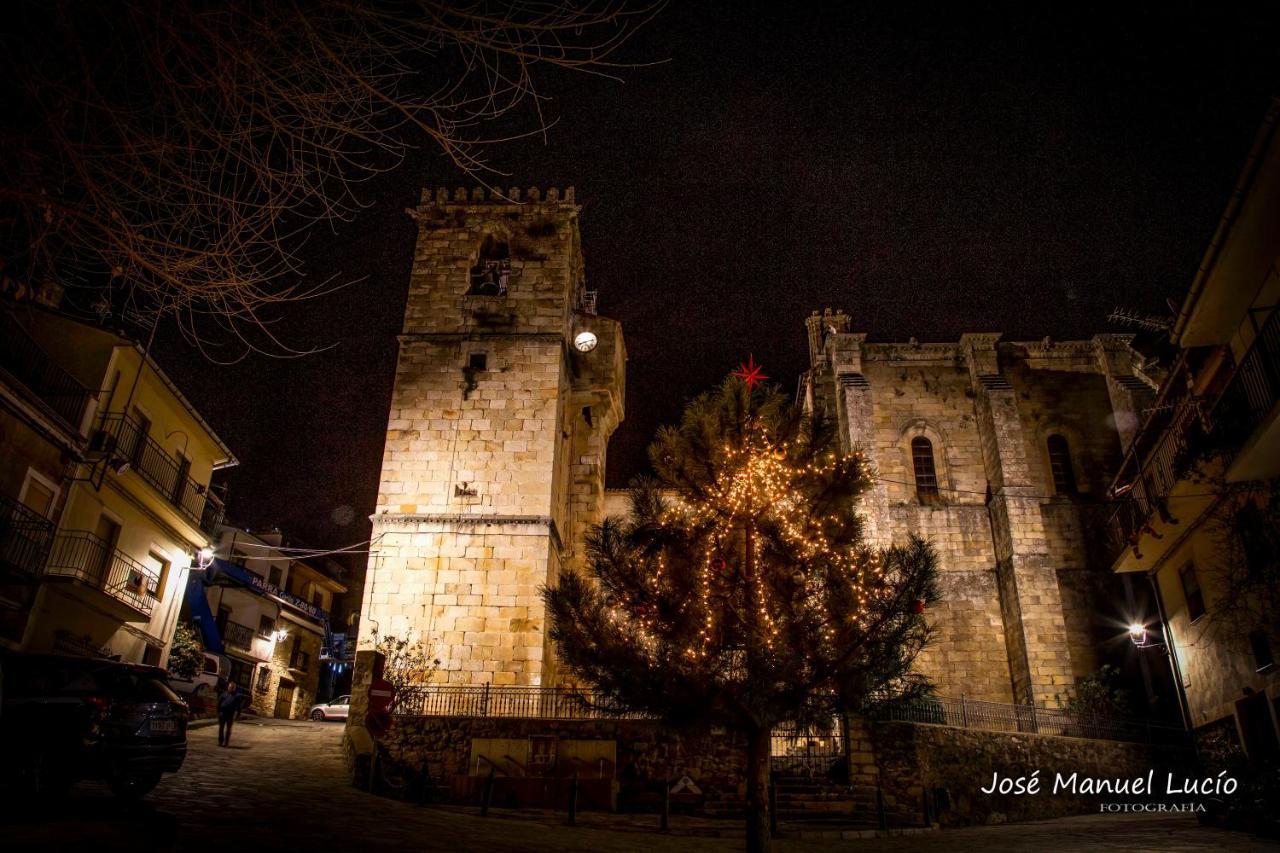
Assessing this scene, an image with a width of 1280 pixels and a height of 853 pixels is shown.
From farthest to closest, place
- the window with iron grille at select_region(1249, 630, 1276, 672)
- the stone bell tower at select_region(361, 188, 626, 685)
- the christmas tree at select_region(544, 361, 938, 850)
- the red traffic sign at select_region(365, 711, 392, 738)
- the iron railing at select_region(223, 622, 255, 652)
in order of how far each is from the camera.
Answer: the iron railing at select_region(223, 622, 255, 652)
the stone bell tower at select_region(361, 188, 626, 685)
the window with iron grille at select_region(1249, 630, 1276, 672)
the red traffic sign at select_region(365, 711, 392, 738)
the christmas tree at select_region(544, 361, 938, 850)

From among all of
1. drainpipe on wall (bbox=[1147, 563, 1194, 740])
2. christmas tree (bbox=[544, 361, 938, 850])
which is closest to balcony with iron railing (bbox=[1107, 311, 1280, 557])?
drainpipe on wall (bbox=[1147, 563, 1194, 740])

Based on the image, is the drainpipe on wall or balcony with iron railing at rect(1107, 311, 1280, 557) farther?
the drainpipe on wall

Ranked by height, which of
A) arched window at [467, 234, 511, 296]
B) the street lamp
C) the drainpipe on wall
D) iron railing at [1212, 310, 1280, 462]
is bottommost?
the drainpipe on wall

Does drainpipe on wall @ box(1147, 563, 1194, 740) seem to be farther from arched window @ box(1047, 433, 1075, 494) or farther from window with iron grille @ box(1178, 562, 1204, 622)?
arched window @ box(1047, 433, 1075, 494)

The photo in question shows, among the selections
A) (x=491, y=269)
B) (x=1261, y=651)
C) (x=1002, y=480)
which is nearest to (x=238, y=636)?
(x=491, y=269)

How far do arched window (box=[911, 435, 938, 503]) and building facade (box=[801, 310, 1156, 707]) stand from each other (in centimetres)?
4

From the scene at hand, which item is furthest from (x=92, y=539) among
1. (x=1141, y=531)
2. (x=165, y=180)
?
(x=1141, y=531)

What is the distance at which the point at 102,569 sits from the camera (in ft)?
51.3

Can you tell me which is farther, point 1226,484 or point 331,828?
point 1226,484

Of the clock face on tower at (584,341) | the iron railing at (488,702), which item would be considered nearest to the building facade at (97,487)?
the iron railing at (488,702)

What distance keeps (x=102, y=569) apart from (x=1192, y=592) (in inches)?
837

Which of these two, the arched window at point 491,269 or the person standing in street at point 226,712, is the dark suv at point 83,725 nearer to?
the person standing in street at point 226,712

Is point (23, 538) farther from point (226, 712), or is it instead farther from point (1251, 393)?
point (1251, 393)

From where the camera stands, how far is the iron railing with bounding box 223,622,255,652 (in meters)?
26.8
